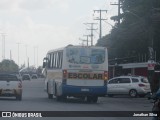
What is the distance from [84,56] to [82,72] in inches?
39.7

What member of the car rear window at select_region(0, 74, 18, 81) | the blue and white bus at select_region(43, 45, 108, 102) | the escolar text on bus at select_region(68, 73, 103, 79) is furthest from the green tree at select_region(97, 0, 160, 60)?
the escolar text on bus at select_region(68, 73, 103, 79)

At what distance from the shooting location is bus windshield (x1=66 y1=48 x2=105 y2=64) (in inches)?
1389

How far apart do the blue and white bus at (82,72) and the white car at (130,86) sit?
38.1 feet

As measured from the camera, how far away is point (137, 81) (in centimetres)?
4700

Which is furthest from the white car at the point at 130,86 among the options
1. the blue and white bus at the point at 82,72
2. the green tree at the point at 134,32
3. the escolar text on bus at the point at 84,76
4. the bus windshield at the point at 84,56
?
the green tree at the point at 134,32

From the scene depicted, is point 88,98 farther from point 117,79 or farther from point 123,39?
point 123,39

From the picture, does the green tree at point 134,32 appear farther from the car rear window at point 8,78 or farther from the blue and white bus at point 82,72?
the blue and white bus at point 82,72

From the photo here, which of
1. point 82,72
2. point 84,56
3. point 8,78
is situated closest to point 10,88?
point 8,78

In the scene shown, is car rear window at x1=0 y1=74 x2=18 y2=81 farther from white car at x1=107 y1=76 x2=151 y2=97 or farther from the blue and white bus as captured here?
white car at x1=107 y1=76 x2=151 y2=97

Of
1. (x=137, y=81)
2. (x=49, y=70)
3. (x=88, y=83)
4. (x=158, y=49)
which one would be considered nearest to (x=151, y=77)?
(x=137, y=81)

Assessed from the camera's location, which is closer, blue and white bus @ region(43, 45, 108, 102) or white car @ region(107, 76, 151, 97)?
blue and white bus @ region(43, 45, 108, 102)

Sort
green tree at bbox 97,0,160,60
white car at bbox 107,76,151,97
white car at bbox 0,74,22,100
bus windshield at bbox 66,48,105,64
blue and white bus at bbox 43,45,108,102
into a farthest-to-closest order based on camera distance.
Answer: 1. green tree at bbox 97,0,160,60
2. white car at bbox 107,76,151,97
3. white car at bbox 0,74,22,100
4. bus windshield at bbox 66,48,105,64
5. blue and white bus at bbox 43,45,108,102

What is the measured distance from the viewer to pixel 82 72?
1380 inches

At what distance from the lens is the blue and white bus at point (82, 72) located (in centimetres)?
3491
